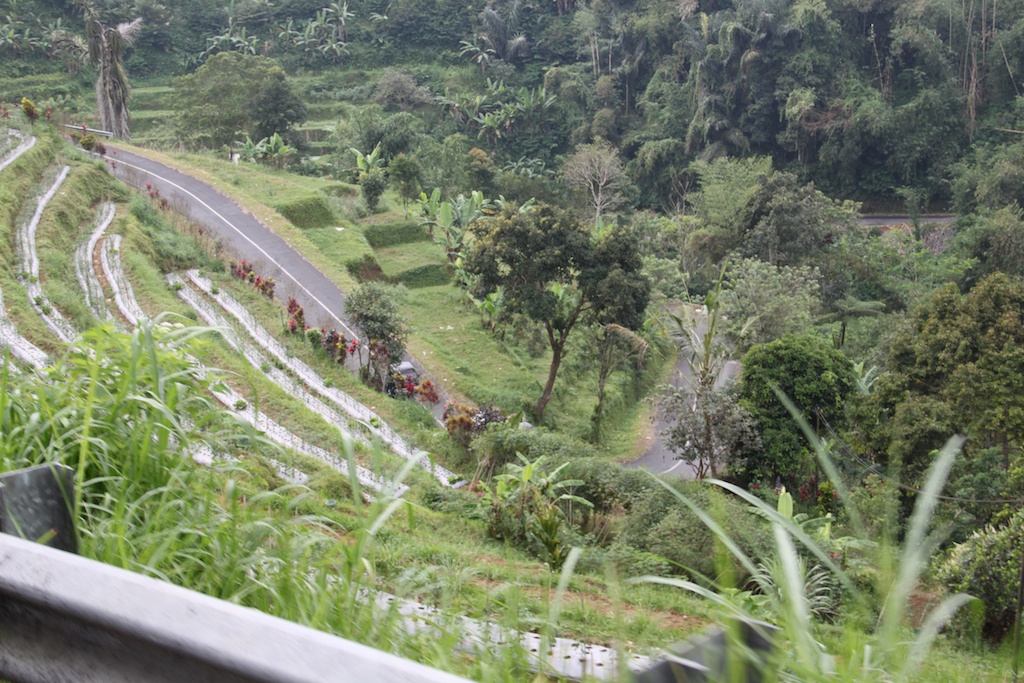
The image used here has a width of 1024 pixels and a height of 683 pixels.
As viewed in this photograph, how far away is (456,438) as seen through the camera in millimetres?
12117

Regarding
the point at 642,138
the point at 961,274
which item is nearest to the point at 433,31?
the point at 642,138

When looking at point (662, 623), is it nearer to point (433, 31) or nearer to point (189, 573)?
point (189, 573)

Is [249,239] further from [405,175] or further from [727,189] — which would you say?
[727,189]

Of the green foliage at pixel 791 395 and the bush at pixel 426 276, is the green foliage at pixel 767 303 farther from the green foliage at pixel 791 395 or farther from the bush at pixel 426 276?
the bush at pixel 426 276

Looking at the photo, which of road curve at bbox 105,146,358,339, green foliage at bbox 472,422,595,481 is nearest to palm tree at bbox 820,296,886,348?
road curve at bbox 105,146,358,339

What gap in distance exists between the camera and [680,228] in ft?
A: 87.7

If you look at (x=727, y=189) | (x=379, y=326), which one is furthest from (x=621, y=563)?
(x=727, y=189)

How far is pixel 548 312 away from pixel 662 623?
1182 cm

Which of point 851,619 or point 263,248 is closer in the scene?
point 851,619

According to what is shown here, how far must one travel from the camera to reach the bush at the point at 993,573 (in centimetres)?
696

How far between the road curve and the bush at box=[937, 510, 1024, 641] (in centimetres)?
1136

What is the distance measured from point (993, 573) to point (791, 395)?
614 cm

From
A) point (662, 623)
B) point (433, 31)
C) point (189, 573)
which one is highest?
point (433, 31)

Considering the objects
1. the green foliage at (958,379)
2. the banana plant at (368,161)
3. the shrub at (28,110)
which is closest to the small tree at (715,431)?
the green foliage at (958,379)
